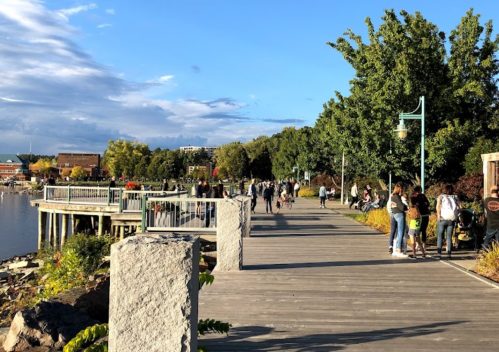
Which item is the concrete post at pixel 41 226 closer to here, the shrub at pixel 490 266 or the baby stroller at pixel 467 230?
the baby stroller at pixel 467 230

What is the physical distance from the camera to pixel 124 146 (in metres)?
121

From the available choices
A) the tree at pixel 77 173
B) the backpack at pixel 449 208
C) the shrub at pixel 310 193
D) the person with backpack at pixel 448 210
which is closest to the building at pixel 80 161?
the tree at pixel 77 173

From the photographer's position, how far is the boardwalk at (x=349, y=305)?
5.33 meters

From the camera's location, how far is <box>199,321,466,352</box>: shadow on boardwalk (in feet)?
16.8

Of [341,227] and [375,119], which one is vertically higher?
[375,119]

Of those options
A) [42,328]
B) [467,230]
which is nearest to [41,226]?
[467,230]

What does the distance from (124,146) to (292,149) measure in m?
→ 58.0

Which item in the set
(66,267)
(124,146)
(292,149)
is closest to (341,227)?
(66,267)

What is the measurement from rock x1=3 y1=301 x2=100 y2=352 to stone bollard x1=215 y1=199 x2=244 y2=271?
3349mm

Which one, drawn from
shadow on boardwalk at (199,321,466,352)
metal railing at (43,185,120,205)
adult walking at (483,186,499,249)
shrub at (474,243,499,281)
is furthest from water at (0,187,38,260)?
shadow on boardwalk at (199,321,466,352)

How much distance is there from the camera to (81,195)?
30.5m

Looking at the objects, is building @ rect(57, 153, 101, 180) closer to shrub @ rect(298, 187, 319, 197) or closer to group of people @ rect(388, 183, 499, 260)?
shrub @ rect(298, 187, 319, 197)

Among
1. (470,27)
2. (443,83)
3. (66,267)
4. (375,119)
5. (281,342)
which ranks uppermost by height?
(470,27)

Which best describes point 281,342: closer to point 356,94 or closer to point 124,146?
point 356,94
